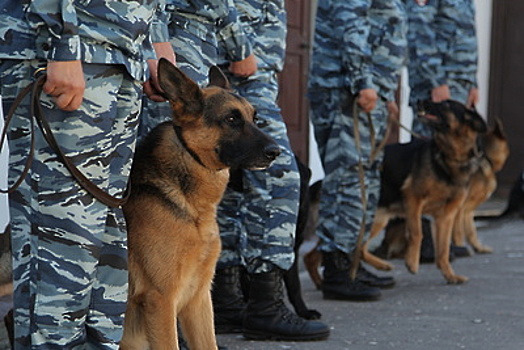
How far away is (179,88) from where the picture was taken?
322 cm

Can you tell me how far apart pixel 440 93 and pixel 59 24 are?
181 inches

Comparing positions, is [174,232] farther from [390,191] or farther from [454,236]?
[454,236]

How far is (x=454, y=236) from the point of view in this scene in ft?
25.6

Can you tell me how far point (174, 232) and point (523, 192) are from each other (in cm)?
820

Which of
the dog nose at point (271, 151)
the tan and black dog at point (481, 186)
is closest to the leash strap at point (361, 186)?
the dog nose at point (271, 151)

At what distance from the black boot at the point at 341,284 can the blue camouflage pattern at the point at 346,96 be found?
0.22 feet

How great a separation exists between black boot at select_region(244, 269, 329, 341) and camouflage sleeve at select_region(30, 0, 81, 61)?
6.21ft

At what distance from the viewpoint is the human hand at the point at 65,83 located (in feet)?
8.20

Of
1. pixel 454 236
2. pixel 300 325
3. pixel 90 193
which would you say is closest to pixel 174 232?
pixel 90 193

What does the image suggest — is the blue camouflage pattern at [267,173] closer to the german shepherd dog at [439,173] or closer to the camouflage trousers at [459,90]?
the german shepherd dog at [439,173]

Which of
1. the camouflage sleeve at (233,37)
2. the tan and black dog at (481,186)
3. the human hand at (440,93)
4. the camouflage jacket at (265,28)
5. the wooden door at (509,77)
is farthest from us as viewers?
the wooden door at (509,77)

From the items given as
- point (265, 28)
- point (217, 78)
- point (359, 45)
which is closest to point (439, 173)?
point (359, 45)

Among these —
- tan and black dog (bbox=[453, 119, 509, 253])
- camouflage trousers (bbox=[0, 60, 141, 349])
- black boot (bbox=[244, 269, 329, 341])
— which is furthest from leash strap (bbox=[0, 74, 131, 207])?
tan and black dog (bbox=[453, 119, 509, 253])

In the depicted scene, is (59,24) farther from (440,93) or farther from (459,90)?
(459,90)
